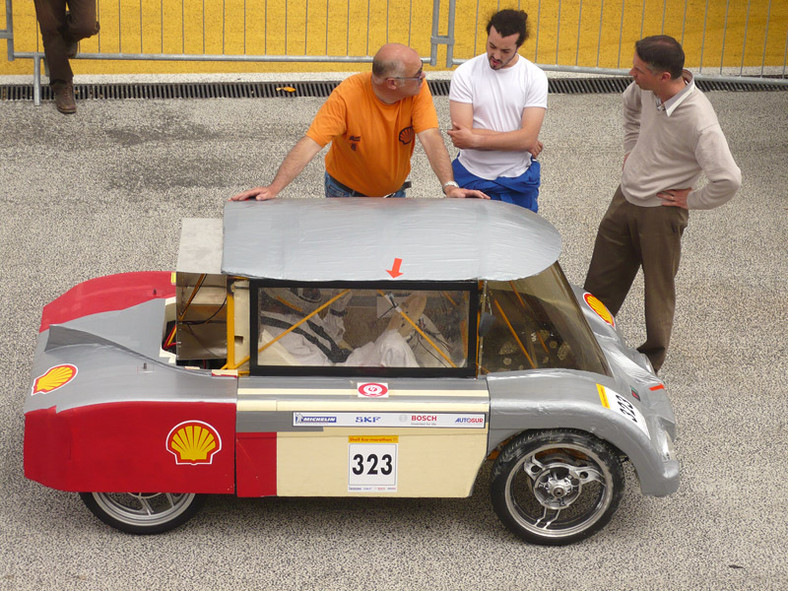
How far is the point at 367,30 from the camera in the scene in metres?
9.98

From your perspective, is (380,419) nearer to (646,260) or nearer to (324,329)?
(324,329)

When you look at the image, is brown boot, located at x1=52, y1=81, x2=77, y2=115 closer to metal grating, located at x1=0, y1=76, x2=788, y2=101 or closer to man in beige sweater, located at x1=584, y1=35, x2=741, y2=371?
metal grating, located at x1=0, y1=76, x2=788, y2=101

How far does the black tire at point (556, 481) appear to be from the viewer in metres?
4.65

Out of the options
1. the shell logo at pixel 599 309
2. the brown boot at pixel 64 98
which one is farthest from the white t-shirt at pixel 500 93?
the brown boot at pixel 64 98

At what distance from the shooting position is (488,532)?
4957mm

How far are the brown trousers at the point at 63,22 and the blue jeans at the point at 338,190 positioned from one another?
3.55 meters

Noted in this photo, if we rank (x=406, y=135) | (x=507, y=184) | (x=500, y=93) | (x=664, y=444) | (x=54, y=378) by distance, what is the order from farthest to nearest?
(x=507, y=184)
(x=500, y=93)
(x=406, y=135)
(x=664, y=444)
(x=54, y=378)

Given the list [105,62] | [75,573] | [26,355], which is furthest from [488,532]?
[105,62]

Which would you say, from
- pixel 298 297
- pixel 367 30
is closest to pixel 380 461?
pixel 298 297

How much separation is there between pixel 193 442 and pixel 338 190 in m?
2.08

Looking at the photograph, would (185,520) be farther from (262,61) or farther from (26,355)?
(262,61)

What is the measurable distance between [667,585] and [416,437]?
128 centimetres

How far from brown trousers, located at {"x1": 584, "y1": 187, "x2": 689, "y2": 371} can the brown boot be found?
5.04 meters

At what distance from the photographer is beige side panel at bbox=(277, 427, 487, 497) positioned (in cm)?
457
